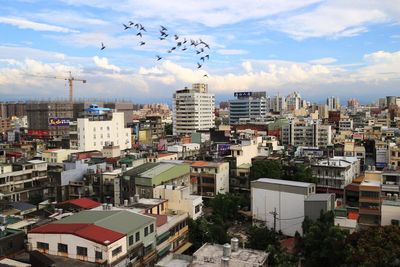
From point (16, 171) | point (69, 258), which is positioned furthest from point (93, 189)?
point (69, 258)

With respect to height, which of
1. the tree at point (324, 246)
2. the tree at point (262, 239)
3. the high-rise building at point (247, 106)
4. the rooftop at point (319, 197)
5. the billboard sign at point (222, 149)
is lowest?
the tree at point (262, 239)

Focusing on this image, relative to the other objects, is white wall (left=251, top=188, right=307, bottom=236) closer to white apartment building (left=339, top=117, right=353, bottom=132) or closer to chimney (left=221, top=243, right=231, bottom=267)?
chimney (left=221, top=243, right=231, bottom=267)

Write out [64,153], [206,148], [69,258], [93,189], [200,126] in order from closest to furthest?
[69,258]
[93,189]
[64,153]
[206,148]
[200,126]

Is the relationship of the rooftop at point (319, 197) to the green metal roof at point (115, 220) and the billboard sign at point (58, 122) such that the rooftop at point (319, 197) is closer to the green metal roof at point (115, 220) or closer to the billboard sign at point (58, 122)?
the green metal roof at point (115, 220)

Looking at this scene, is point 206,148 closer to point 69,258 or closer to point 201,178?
point 201,178

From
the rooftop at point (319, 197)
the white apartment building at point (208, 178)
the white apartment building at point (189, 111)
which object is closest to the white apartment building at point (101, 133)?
the white apartment building at point (208, 178)

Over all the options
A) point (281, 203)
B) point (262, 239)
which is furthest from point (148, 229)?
point (281, 203)
